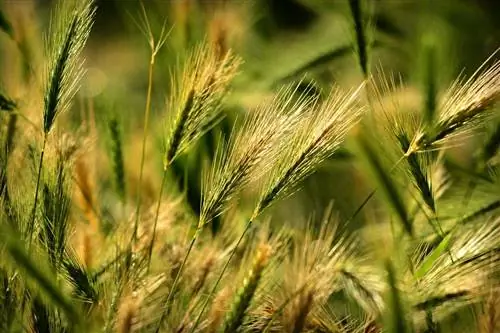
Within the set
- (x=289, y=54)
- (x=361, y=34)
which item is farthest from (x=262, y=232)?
(x=289, y=54)

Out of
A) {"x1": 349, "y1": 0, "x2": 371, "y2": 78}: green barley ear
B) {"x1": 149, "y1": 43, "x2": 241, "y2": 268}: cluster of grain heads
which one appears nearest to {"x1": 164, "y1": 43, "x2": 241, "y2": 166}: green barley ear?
{"x1": 149, "y1": 43, "x2": 241, "y2": 268}: cluster of grain heads

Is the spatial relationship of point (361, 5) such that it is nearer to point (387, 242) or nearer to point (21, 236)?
point (387, 242)

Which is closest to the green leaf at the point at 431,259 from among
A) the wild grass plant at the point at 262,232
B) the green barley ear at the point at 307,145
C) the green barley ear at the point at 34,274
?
the wild grass plant at the point at 262,232

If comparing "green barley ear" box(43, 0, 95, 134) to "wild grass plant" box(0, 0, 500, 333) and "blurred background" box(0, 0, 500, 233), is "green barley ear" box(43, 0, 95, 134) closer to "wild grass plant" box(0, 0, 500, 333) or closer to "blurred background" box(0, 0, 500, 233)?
"wild grass plant" box(0, 0, 500, 333)

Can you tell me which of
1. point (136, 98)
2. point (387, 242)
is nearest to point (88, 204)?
point (387, 242)

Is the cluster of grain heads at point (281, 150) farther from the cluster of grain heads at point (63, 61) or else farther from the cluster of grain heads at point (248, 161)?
the cluster of grain heads at point (63, 61)

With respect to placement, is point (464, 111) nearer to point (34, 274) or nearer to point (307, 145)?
point (307, 145)
